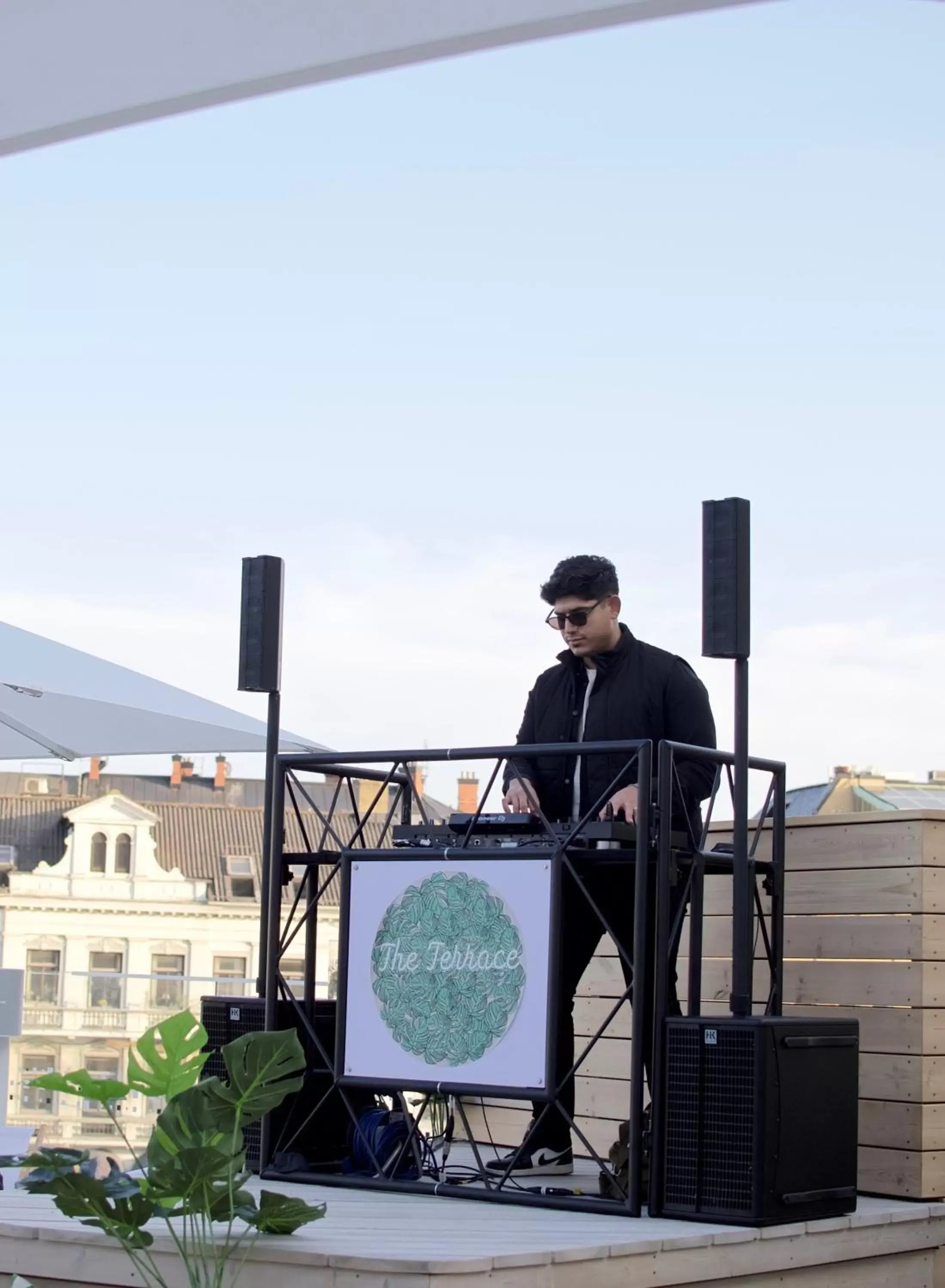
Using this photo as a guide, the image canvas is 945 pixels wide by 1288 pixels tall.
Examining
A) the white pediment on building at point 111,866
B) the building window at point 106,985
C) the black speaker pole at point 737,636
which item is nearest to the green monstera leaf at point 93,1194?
the black speaker pole at point 737,636

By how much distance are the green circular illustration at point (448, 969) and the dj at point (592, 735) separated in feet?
0.69

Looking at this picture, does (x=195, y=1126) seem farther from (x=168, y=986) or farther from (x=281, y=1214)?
(x=168, y=986)

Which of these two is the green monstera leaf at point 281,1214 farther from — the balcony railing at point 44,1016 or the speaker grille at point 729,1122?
the balcony railing at point 44,1016

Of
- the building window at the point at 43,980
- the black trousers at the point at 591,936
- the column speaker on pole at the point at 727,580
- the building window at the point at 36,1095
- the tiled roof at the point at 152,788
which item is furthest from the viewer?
the tiled roof at the point at 152,788

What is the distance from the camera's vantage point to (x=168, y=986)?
51.4 metres

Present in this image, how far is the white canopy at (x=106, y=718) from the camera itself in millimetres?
6570

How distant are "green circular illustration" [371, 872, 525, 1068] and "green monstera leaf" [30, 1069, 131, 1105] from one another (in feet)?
2.96

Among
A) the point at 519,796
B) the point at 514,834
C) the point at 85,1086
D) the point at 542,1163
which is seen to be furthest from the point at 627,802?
the point at 85,1086

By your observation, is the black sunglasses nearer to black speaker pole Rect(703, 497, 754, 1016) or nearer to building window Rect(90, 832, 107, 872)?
black speaker pole Rect(703, 497, 754, 1016)

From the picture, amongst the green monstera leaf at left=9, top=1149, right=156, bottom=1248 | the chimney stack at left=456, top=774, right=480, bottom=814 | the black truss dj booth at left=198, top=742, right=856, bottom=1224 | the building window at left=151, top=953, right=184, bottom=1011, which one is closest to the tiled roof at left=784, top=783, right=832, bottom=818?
Answer: the chimney stack at left=456, top=774, right=480, bottom=814

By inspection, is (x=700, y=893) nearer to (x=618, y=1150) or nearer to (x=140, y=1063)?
(x=618, y=1150)

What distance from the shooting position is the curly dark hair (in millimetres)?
3754

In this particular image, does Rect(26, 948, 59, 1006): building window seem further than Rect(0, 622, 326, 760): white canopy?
Yes

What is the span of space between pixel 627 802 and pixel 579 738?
0.41m
